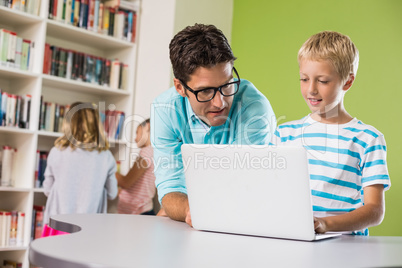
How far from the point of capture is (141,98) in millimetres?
3895

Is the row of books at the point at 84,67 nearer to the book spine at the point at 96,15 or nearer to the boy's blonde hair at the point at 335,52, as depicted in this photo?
the book spine at the point at 96,15

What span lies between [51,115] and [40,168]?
0.39 metres

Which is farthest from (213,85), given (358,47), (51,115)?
(51,115)

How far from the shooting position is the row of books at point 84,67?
3.56 meters

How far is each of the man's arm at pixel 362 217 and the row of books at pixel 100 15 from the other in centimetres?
283

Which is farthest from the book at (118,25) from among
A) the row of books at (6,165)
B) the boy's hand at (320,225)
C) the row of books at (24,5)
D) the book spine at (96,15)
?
the boy's hand at (320,225)

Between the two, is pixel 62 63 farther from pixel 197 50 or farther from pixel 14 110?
pixel 197 50

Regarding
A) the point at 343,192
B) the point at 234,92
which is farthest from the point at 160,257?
the point at 234,92

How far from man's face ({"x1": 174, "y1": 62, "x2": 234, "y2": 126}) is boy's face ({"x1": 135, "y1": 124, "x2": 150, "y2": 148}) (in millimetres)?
1980

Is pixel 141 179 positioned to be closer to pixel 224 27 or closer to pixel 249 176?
pixel 224 27

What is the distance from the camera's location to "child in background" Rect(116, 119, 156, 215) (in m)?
3.51

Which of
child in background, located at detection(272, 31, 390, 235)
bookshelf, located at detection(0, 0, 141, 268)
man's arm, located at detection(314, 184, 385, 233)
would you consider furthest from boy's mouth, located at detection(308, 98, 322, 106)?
bookshelf, located at detection(0, 0, 141, 268)

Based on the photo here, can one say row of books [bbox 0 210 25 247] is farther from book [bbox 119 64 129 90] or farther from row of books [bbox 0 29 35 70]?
book [bbox 119 64 129 90]

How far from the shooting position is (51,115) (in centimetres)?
357
